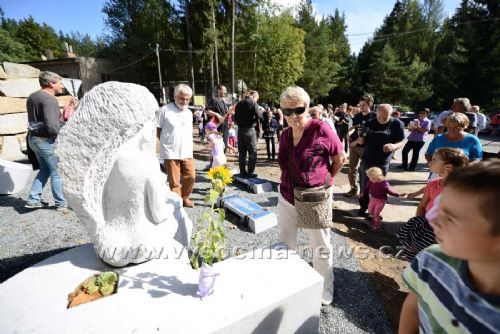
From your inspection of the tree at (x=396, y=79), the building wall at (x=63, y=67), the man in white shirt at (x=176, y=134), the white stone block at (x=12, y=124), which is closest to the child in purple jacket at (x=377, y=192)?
the man in white shirt at (x=176, y=134)

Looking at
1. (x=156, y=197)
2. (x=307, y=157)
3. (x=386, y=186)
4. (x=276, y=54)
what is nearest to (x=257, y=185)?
(x=386, y=186)

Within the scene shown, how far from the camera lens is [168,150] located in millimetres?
3941

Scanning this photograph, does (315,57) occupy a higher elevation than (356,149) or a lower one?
higher

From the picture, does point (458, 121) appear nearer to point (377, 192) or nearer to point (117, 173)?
point (377, 192)

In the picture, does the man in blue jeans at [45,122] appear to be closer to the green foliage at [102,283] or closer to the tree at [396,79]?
the green foliage at [102,283]

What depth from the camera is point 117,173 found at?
78.4 inches

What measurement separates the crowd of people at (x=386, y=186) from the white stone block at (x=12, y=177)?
3.72 ft

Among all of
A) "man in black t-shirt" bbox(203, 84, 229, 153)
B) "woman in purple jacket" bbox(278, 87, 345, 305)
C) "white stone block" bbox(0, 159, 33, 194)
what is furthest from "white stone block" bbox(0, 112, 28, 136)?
"woman in purple jacket" bbox(278, 87, 345, 305)

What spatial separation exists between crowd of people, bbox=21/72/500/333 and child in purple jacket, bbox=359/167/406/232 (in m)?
0.02

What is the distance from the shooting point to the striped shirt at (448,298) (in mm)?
874

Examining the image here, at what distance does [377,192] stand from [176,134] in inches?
127

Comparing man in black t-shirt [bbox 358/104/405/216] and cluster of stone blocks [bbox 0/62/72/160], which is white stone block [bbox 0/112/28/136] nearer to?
cluster of stone blocks [bbox 0/62/72/160]

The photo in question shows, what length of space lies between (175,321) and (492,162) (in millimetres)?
1750

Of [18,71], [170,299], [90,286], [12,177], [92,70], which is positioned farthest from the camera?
[92,70]
